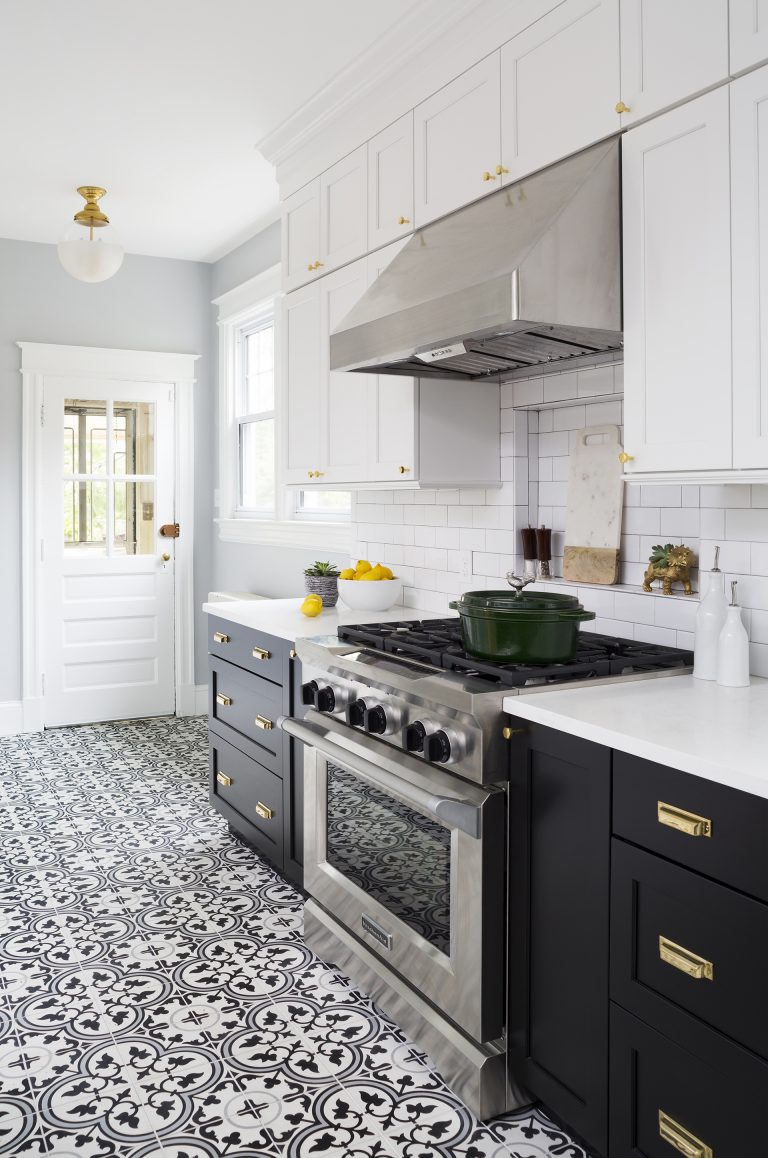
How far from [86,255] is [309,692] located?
8.77 feet

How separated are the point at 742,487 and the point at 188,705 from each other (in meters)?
4.35

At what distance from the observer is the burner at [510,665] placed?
2.01m

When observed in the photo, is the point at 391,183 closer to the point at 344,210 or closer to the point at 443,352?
the point at 344,210

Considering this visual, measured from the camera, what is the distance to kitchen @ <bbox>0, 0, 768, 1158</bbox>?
168cm

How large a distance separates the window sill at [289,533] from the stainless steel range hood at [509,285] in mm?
1533

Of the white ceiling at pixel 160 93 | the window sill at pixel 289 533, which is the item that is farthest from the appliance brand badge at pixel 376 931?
the white ceiling at pixel 160 93

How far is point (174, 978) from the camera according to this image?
2.55m

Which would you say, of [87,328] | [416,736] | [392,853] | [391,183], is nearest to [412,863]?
[392,853]

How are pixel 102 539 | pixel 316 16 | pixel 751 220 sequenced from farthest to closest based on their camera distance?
pixel 102 539, pixel 316 16, pixel 751 220

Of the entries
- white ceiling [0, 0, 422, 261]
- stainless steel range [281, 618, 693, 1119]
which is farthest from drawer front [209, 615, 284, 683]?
white ceiling [0, 0, 422, 261]

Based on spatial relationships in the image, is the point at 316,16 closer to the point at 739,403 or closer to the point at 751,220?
the point at 751,220

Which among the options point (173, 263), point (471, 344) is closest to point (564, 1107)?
point (471, 344)

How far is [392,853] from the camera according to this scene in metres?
2.29

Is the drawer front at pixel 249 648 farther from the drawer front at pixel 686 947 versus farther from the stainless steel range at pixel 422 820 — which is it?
the drawer front at pixel 686 947
